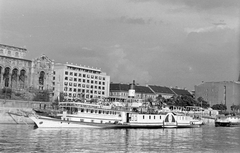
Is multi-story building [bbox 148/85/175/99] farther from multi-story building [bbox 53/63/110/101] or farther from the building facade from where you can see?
multi-story building [bbox 53/63/110/101]

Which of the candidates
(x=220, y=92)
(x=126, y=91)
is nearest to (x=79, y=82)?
(x=126, y=91)

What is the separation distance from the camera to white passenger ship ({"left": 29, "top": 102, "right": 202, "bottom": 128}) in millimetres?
62844

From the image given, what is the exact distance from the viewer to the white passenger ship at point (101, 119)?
6284 centimetres

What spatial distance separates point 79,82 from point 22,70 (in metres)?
24.5

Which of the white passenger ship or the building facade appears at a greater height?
the building facade

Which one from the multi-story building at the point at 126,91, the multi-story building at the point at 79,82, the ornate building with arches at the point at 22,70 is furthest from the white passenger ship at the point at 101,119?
the multi-story building at the point at 126,91

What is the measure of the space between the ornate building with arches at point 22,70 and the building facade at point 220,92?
68.1 metres

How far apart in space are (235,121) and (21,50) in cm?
6445

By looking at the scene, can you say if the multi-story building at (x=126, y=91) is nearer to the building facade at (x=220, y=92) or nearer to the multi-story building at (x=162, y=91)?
the multi-story building at (x=162, y=91)

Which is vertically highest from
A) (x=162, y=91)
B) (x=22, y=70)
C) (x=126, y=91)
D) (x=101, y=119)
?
(x=22, y=70)

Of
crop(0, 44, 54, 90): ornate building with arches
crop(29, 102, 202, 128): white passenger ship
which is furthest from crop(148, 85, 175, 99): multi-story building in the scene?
crop(29, 102, 202, 128): white passenger ship

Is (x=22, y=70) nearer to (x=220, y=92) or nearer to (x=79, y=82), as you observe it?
(x=79, y=82)

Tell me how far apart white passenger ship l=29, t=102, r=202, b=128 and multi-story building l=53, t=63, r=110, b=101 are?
45844 millimetres

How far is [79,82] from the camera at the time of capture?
131 m
